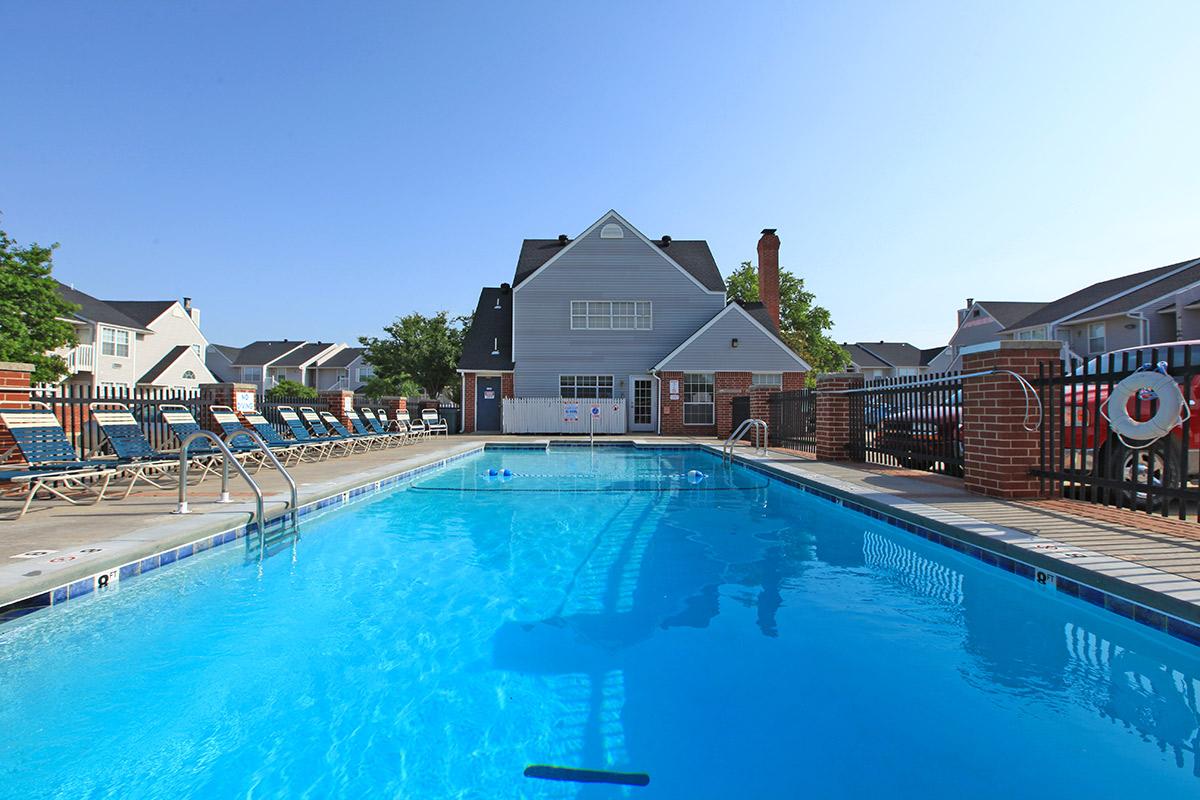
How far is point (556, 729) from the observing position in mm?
2793

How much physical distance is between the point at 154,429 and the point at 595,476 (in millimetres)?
8494

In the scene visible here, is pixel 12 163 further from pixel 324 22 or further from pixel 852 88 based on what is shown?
pixel 852 88

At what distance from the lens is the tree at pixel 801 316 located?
38688 millimetres

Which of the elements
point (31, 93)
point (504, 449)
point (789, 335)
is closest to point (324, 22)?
point (31, 93)

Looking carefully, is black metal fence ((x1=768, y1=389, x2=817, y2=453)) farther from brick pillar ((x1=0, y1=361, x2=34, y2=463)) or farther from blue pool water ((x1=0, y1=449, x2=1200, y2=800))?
brick pillar ((x1=0, y1=361, x2=34, y2=463))

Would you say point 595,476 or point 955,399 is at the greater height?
point 955,399

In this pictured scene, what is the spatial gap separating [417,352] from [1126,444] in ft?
111

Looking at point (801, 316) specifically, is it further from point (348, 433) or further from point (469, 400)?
point (348, 433)

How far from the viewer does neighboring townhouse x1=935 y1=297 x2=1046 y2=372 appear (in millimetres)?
41125

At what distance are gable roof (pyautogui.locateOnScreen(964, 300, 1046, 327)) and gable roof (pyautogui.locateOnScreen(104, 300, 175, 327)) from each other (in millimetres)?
53666

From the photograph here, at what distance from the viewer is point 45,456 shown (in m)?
6.87

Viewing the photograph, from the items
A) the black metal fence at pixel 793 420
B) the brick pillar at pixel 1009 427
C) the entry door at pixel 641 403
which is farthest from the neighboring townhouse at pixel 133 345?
the brick pillar at pixel 1009 427

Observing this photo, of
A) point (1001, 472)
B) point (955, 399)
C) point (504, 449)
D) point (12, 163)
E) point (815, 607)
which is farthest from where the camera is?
point (504, 449)

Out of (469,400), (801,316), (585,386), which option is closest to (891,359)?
(801,316)
